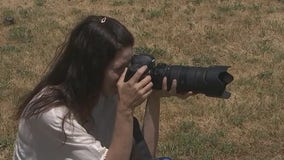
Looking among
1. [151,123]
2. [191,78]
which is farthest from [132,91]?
[151,123]

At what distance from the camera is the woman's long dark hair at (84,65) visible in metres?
2.39

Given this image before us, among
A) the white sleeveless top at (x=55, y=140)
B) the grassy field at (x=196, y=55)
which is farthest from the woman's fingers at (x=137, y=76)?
the grassy field at (x=196, y=55)

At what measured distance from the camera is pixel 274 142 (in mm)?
5008

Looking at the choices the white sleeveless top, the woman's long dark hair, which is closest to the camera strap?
the white sleeveless top

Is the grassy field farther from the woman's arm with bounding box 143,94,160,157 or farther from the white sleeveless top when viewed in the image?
the white sleeveless top

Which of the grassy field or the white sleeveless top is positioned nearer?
the white sleeveless top

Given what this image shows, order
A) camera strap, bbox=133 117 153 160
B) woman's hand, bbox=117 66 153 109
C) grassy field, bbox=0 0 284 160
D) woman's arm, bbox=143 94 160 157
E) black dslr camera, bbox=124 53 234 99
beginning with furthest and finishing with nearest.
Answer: grassy field, bbox=0 0 284 160 → woman's arm, bbox=143 94 160 157 → camera strap, bbox=133 117 153 160 → black dslr camera, bbox=124 53 234 99 → woman's hand, bbox=117 66 153 109

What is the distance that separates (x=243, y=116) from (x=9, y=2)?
5.54 meters

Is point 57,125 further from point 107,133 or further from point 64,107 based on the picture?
point 107,133

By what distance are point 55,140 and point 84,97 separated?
0.66 feet

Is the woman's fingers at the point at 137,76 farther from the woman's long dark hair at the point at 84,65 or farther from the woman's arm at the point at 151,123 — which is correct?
the woman's arm at the point at 151,123

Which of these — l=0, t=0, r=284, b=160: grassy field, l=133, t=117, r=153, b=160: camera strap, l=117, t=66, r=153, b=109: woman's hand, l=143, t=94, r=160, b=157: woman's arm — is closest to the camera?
l=117, t=66, r=153, b=109: woman's hand

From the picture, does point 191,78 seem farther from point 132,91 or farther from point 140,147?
point 140,147

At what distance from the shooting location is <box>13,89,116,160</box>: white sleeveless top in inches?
93.4
